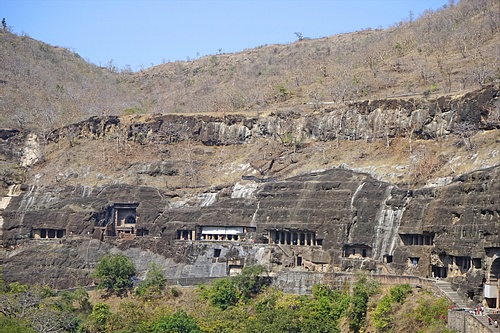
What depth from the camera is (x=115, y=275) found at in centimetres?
8431

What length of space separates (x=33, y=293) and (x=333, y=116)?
34.5 metres

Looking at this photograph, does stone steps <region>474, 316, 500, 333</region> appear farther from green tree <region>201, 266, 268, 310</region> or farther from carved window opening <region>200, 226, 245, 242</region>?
carved window opening <region>200, 226, 245, 242</region>

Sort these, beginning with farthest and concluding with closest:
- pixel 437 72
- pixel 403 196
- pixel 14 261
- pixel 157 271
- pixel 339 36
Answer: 1. pixel 339 36
2. pixel 437 72
3. pixel 14 261
4. pixel 157 271
5. pixel 403 196

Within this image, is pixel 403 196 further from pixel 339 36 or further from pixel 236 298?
pixel 339 36

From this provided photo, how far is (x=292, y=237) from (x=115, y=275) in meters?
15.4

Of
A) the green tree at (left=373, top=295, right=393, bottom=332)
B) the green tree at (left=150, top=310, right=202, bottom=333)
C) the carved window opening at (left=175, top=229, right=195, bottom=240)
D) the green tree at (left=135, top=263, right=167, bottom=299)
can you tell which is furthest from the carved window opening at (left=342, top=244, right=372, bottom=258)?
the carved window opening at (left=175, top=229, right=195, bottom=240)

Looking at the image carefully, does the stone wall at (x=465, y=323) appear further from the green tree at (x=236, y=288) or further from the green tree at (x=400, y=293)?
the green tree at (x=236, y=288)

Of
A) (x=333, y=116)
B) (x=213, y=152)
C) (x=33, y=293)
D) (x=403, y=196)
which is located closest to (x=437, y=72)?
(x=333, y=116)

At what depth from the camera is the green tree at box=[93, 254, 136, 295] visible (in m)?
84.0

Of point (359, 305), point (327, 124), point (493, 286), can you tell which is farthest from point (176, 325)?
point (327, 124)

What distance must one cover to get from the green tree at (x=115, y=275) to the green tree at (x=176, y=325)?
12759 millimetres

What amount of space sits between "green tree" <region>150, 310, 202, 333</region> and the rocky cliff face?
1311cm

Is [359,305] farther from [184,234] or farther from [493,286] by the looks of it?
[184,234]

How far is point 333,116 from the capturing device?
321 feet
